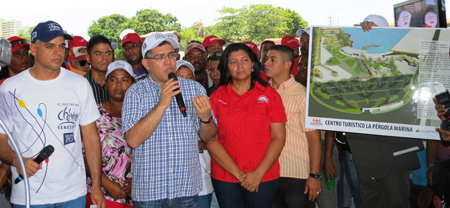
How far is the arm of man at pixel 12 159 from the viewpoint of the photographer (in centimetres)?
297

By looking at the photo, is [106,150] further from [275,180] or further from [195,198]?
[275,180]

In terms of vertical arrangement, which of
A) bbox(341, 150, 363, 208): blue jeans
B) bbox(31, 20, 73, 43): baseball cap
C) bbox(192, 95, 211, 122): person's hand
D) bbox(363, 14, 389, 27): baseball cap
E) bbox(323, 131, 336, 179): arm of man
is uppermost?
bbox(363, 14, 389, 27): baseball cap

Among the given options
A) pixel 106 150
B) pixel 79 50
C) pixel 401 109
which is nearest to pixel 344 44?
pixel 401 109

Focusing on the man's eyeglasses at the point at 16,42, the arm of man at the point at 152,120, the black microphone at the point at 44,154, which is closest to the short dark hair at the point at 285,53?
the arm of man at the point at 152,120

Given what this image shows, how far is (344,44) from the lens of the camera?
4031 millimetres

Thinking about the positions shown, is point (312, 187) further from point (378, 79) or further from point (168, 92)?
point (168, 92)

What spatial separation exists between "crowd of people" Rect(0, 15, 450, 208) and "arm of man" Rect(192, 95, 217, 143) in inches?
0.4

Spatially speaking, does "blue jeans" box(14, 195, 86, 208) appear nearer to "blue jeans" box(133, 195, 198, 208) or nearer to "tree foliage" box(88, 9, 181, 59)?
"blue jeans" box(133, 195, 198, 208)

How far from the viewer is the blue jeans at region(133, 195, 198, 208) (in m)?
3.19

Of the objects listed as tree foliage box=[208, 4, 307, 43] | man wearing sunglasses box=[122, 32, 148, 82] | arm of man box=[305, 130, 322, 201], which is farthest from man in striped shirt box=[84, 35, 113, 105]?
tree foliage box=[208, 4, 307, 43]

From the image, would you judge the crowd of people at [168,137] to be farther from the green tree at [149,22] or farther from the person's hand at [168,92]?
the green tree at [149,22]

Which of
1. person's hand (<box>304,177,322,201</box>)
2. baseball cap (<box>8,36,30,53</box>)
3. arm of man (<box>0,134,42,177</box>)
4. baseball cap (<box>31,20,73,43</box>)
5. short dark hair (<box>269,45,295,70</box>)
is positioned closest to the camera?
arm of man (<box>0,134,42,177</box>)

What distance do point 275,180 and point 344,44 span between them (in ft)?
4.71

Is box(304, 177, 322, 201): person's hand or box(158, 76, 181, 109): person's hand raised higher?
box(158, 76, 181, 109): person's hand
